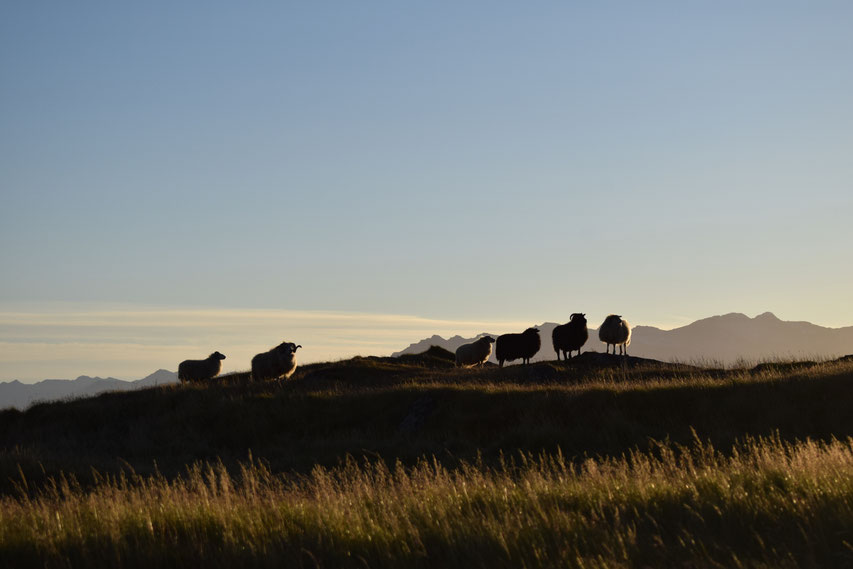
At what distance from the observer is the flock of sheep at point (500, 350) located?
1377 inches

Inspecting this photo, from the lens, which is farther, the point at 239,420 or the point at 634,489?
the point at 239,420

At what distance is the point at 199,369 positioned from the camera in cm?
3984

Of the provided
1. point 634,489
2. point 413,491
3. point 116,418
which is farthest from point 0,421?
point 634,489

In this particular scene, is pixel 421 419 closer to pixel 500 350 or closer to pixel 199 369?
pixel 500 350

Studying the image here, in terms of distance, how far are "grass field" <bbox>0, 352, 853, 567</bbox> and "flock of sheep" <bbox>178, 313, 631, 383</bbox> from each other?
311 inches

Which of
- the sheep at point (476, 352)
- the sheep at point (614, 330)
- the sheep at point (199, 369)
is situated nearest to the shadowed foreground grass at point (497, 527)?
the sheep at point (614, 330)

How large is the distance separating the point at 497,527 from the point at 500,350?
103 feet

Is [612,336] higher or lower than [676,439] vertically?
higher

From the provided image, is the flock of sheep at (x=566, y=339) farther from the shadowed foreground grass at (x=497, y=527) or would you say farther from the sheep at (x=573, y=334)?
the shadowed foreground grass at (x=497, y=527)

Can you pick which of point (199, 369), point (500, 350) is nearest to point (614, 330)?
point (500, 350)

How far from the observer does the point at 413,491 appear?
10.9m

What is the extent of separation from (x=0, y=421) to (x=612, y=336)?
25926mm

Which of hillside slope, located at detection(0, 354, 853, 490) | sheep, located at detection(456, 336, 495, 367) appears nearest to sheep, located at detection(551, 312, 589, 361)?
sheep, located at detection(456, 336, 495, 367)

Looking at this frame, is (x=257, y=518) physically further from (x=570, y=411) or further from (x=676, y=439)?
(x=570, y=411)
